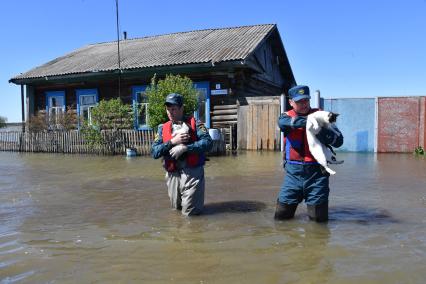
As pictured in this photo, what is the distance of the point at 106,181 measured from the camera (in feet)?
27.5

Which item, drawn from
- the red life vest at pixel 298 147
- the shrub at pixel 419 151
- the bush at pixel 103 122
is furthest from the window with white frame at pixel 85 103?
the red life vest at pixel 298 147

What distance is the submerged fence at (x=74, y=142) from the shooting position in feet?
48.5

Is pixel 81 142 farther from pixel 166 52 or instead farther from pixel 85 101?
pixel 166 52

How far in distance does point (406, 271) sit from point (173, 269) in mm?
1748

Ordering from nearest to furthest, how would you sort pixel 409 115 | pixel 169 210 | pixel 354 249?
pixel 354 249, pixel 169 210, pixel 409 115

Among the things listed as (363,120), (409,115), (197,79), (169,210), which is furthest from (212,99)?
(169,210)

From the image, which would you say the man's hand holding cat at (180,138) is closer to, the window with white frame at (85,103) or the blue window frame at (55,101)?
the window with white frame at (85,103)

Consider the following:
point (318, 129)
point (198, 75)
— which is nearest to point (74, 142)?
point (198, 75)

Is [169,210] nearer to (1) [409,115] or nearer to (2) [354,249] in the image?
(2) [354,249]

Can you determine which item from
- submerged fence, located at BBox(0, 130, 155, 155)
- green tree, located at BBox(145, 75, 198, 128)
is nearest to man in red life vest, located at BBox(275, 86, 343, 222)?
green tree, located at BBox(145, 75, 198, 128)

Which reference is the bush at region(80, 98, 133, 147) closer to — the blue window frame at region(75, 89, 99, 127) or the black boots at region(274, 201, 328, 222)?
the blue window frame at region(75, 89, 99, 127)

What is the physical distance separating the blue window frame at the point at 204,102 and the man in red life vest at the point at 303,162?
11799mm

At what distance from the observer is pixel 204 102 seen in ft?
54.9

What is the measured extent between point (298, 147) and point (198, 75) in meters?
12.5
